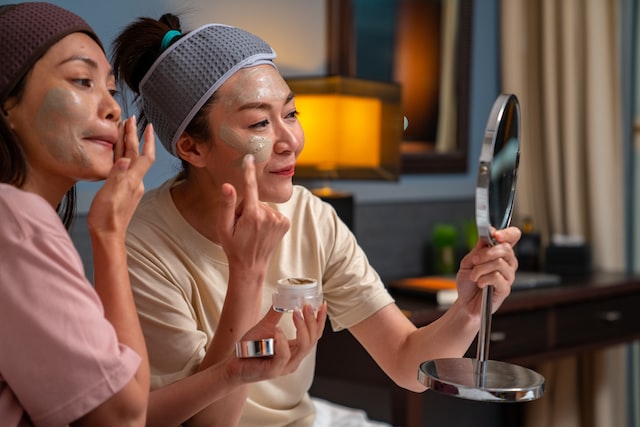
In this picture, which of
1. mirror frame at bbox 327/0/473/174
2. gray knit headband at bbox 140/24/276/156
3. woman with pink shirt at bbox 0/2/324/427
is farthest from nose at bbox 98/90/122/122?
mirror frame at bbox 327/0/473/174

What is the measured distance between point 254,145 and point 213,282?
0.18 metres

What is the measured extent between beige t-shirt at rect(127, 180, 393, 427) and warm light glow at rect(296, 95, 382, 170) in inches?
35.2

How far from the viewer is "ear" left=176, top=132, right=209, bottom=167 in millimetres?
884

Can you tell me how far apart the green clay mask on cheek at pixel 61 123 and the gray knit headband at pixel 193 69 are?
147 mm

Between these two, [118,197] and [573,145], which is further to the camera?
[573,145]

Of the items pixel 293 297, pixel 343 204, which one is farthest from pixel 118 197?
pixel 343 204

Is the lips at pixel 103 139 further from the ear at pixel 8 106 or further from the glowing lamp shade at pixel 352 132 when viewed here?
the glowing lamp shade at pixel 352 132

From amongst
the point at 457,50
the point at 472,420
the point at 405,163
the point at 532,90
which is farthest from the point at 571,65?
the point at 472,420

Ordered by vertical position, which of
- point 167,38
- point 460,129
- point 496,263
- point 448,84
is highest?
point 448,84

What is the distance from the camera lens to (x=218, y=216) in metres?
0.82

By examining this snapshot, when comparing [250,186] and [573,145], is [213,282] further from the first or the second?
[573,145]

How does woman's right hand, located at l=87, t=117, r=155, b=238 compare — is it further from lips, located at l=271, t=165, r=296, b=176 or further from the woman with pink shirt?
lips, located at l=271, t=165, r=296, b=176

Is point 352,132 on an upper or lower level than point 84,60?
upper

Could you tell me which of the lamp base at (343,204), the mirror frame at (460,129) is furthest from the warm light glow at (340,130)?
the mirror frame at (460,129)
